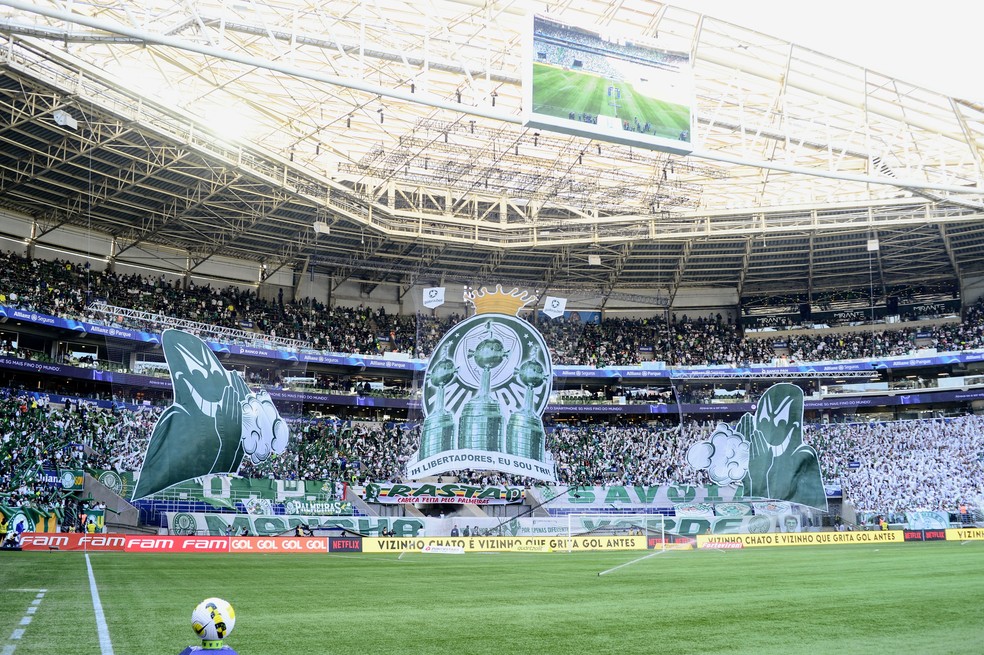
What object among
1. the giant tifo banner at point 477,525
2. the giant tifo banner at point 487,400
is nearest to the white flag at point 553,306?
the giant tifo banner at point 487,400

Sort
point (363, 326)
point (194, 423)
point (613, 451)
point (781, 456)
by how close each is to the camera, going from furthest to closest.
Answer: point (363, 326)
point (613, 451)
point (781, 456)
point (194, 423)

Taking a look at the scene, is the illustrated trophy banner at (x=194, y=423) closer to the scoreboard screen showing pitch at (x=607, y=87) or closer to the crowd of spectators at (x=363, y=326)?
the scoreboard screen showing pitch at (x=607, y=87)

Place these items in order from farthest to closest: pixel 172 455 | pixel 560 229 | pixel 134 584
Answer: pixel 560 229 < pixel 172 455 < pixel 134 584

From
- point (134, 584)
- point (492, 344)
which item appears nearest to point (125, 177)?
point (492, 344)

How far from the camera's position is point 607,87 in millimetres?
26250

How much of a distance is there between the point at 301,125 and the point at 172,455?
23946mm

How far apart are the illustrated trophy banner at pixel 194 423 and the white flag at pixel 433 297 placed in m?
9.66

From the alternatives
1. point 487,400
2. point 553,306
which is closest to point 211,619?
point 487,400

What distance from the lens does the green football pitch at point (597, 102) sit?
82.9ft

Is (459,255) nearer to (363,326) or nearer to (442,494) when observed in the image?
(363,326)

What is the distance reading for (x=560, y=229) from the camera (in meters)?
55.1

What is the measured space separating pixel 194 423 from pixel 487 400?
9.76 meters

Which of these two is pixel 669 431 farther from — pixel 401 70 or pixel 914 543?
pixel 401 70

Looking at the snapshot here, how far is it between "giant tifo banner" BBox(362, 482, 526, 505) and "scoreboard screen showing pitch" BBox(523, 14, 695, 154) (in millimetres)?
27140
